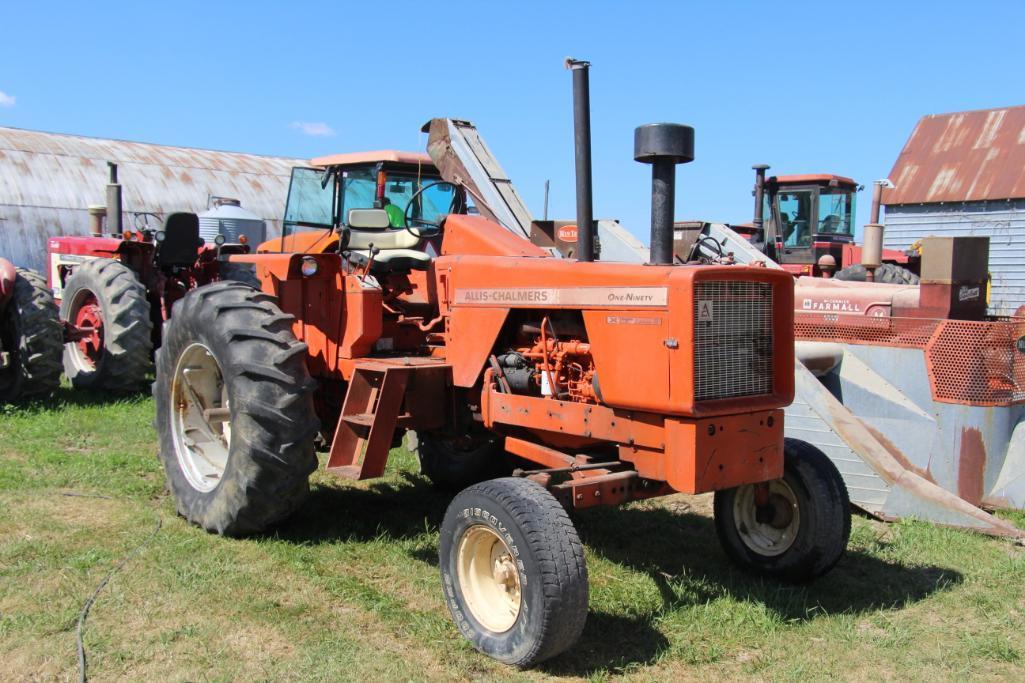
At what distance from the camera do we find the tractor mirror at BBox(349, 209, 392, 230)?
203 inches

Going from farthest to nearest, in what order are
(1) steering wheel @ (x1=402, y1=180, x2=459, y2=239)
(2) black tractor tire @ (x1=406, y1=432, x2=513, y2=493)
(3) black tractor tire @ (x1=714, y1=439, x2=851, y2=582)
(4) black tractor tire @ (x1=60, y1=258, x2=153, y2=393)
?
(4) black tractor tire @ (x1=60, y1=258, x2=153, y2=393)
(2) black tractor tire @ (x1=406, y1=432, x2=513, y2=493)
(1) steering wheel @ (x1=402, y1=180, x2=459, y2=239)
(3) black tractor tire @ (x1=714, y1=439, x2=851, y2=582)

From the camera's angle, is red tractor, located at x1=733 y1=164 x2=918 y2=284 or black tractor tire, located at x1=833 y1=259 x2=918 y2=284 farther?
red tractor, located at x1=733 y1=164 x2=918 y2=284

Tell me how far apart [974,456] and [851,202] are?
1180cm

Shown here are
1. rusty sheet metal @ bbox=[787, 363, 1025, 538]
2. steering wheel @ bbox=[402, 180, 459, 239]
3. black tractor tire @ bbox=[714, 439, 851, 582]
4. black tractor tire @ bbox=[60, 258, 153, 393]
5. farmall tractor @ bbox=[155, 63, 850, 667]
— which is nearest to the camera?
farmall tractor @ bbox=[155, 63, 850, 667]

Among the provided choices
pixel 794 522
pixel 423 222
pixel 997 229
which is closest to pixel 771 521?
pixel 794 522

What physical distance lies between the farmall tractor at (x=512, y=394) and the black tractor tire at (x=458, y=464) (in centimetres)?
2

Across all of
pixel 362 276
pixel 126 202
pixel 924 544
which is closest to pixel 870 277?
pixel 924 544

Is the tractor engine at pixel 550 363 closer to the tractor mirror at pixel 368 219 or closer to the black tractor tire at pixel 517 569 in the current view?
the black tractor tire at pixel 517 569

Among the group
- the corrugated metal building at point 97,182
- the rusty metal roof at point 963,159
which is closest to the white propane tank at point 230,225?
the corrugated metal building at point 97,182

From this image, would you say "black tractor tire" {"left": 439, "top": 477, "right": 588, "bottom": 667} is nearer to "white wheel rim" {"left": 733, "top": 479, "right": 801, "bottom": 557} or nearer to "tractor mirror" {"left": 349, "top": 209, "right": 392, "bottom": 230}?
"white wheel rim" {"left": 733, "top": 479, "right": 801, "bottom": 557}

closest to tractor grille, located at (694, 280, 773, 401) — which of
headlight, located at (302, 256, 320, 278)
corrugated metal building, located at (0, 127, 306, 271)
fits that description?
headlight, located at (302, 256, 320, 278)

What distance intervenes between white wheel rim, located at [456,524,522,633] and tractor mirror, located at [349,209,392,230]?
2.03 metres

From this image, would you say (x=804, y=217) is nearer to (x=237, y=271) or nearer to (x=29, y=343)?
(x=237, y=271)

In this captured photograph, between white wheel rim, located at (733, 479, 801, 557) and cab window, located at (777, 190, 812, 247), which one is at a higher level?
cab window, located at (777, 190, 812, 247)
